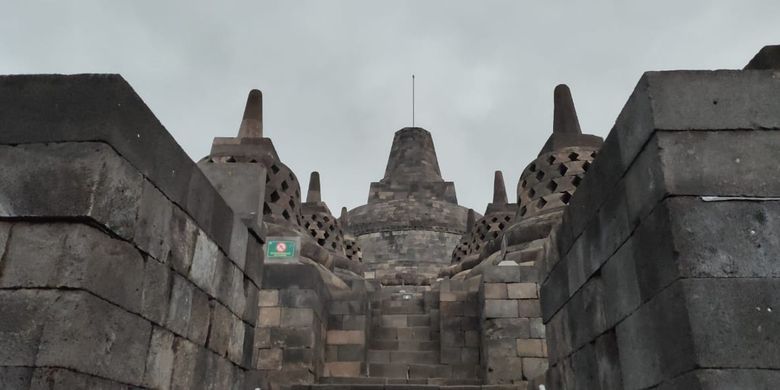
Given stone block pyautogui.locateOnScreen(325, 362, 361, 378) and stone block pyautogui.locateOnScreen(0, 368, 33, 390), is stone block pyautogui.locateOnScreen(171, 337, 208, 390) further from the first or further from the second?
stone block pyautogui.locateOnScreen(325, 362, 361, 378)

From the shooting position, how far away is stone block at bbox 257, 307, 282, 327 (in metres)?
8.54

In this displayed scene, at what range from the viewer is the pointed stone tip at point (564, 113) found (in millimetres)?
11414

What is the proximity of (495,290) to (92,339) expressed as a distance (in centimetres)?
703

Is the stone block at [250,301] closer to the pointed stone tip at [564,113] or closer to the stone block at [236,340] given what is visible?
the stone block at [236,340]

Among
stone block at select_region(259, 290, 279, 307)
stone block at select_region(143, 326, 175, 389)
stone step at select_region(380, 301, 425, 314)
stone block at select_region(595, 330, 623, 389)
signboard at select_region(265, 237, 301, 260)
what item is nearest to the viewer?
stone block at select_region(143, 326, 175, 389)

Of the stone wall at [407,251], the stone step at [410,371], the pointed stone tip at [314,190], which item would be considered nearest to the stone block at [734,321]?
the stone step at [410,371]

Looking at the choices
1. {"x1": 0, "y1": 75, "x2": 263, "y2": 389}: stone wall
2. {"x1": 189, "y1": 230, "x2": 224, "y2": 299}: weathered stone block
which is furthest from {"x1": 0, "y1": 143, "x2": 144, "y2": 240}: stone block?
{"x1": 189, "y1": 230, "x2": 224, "y2": 299}: weathered stone block

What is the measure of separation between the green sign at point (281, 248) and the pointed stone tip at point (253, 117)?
2.52m

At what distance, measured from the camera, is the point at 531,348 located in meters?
8.64

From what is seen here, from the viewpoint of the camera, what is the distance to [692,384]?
8.32ft

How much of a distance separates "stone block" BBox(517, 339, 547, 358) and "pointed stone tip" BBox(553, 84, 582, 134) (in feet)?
14.8

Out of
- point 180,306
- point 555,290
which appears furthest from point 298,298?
point 180,306

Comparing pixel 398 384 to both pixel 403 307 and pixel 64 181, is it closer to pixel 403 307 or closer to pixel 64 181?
pixel 403 307

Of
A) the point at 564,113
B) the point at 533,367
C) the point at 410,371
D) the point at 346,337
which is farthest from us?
the point at 564,113
